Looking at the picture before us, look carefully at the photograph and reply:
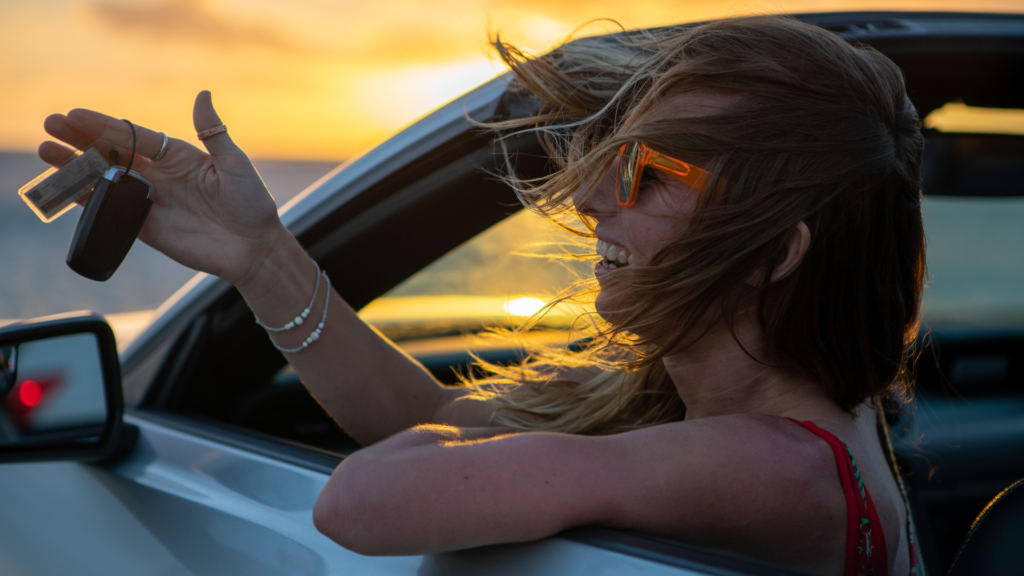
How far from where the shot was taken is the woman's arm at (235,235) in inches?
60.1

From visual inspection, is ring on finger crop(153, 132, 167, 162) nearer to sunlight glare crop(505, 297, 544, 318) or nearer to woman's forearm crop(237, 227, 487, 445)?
woman's forearm crop(237, 227, 487, 445)

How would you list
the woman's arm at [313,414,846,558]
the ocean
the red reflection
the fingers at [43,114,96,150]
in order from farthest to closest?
the ocean, the red reflection, the fingers at [43,114,96,150], the woman's arm at [313,414,846,558]

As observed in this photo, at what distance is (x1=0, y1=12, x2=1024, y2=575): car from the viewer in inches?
48.7

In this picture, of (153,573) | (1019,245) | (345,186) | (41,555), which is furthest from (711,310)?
(1019,245)

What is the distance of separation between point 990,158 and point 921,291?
0.89 meters

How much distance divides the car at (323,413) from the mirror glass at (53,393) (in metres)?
0.01

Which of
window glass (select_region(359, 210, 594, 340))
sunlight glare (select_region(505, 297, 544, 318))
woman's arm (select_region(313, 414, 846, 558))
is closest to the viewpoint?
woman's arm (select_region(313, 414, 846, 558))

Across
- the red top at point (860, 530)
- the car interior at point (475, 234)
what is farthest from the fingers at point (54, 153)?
the red top at point (860, 530)

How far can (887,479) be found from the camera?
1.42m

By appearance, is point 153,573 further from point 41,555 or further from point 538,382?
point 538,382

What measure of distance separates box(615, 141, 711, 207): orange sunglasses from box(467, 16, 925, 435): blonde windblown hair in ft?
0.05

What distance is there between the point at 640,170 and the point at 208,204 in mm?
953

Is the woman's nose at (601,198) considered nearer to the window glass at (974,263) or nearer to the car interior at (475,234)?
the car interior at (475,234)

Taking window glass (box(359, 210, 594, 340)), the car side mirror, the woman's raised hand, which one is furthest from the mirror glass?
window glass (box(359, 210, 594, 340))
